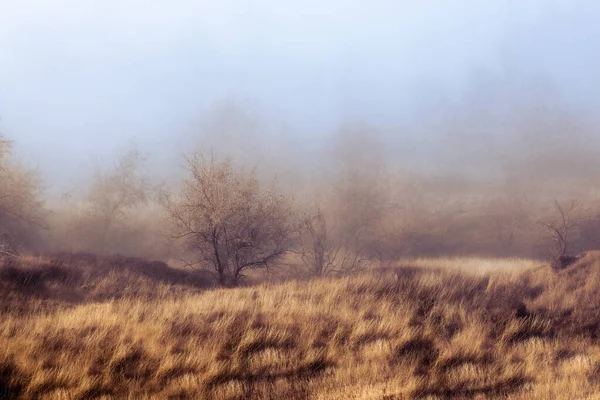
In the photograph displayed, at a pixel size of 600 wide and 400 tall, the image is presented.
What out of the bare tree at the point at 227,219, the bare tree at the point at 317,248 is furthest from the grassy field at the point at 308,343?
the bare tree at the point at 317,248

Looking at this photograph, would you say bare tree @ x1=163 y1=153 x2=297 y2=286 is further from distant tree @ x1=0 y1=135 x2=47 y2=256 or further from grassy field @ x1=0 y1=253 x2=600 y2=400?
distant tree @ x1=0 y1=135 x2=47 y2=256

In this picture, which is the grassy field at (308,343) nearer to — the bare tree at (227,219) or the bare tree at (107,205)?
the bare tree at (227,219)

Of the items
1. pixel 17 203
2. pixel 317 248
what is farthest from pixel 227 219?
pixel 17 203

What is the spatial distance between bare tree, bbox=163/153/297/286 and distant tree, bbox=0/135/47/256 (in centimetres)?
878

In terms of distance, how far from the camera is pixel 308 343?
321 inches

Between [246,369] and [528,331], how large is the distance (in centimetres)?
712

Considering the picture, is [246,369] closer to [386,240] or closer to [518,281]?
[518,281]

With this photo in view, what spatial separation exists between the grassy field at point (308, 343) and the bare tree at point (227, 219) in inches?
263

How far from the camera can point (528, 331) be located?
1008cm

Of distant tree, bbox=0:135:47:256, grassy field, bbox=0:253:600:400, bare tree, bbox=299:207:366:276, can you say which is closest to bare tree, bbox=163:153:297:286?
bare tree, bbox=299:207:366:276

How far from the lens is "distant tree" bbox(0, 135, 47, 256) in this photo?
80.1 feet

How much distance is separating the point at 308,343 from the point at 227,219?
41.8 feet

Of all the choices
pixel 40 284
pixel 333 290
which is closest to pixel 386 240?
pixel 333 290

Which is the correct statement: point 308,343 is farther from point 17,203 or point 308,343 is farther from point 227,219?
point 17,203
